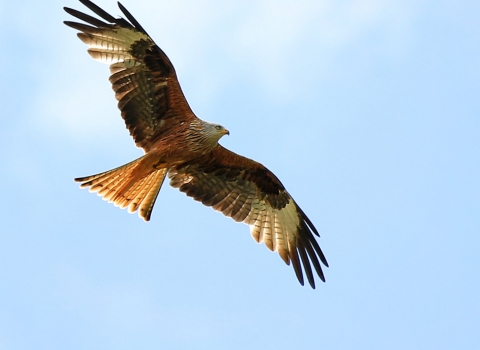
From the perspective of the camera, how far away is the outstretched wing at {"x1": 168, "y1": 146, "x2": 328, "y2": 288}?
564 inches

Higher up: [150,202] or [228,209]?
[228,209]

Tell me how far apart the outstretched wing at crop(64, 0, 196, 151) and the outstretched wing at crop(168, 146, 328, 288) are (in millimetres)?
928

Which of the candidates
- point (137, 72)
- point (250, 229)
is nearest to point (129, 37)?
point (137, 72)

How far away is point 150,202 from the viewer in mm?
13617

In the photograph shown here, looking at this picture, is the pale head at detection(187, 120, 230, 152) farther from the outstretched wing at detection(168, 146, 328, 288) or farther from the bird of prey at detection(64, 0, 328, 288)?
the outstretched wing at detection(168, 146, 328, 288)

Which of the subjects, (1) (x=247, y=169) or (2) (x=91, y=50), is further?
(1) (x=247, y=169)

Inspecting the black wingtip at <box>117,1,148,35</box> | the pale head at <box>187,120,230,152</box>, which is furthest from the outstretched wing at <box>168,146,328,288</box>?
the black wingtip at <box>117,1,148,35</box>

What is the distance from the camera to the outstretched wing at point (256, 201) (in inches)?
564

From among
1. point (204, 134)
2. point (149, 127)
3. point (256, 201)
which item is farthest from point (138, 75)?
point (256, 201)

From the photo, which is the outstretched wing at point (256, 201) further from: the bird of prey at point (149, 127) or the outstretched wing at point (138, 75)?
the outstretched wing at point (138, 75)

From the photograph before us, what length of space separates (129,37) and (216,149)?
206cm

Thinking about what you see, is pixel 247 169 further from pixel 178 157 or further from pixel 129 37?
pixel 129 37

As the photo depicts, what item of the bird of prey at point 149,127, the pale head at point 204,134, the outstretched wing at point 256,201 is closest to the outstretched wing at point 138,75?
the bird of prey at point 149,127

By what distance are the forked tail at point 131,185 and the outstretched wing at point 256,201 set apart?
75 centimetres
